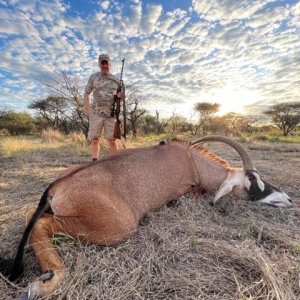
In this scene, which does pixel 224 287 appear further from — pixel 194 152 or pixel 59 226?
pixel 194 152

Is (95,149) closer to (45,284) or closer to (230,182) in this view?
(230,182)

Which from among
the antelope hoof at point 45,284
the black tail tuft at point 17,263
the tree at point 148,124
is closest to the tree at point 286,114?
the tree at point 148,124

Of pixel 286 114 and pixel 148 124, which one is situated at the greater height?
pixel 286 114

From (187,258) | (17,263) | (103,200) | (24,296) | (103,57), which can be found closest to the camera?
(24,296)

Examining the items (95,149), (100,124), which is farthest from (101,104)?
(95,149)

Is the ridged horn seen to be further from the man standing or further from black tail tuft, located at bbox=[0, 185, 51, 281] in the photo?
black tail tuft, located at bbox=[0, 185, 51, 281]

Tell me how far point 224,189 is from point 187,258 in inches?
57.7

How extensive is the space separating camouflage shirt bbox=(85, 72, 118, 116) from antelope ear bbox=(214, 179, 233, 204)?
274cm

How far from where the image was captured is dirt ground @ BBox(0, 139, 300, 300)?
1660mm

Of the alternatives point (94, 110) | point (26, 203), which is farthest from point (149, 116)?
point (26, 203)

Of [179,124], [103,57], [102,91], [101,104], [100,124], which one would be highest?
[103,57]

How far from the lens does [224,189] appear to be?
10.8ft

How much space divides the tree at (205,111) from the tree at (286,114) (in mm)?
5391

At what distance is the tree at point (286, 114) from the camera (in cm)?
2608
